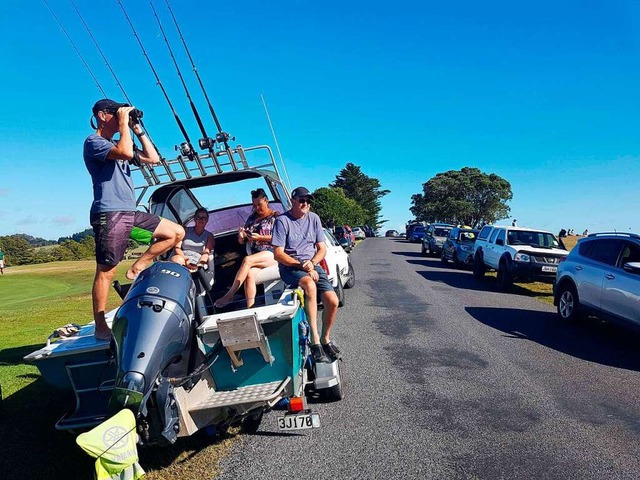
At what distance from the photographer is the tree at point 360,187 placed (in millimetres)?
104312

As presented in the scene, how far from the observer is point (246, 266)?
5.47 metres

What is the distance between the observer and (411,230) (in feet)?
178

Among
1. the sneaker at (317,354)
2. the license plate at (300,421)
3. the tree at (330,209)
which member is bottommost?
the license plate at (300,421)

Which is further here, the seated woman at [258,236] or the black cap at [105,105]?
the seated woman at [258,236]

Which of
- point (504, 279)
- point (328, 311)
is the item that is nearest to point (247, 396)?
point (328, 311)

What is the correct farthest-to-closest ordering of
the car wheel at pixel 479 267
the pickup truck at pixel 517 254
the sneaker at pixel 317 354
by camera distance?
the car wheel at pixel 479 267, the pickup truck at pixel 517 254, the sneaker at pixel 317 354

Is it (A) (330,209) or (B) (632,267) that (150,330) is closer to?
(B) (632,267)

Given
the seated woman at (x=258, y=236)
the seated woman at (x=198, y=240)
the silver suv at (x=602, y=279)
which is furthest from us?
the silver suv at (x=602, y=279)

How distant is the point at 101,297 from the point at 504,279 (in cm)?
1233

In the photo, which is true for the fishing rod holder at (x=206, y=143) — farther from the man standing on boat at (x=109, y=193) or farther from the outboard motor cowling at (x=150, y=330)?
the outboard motor cowling at (x=150, y=330)

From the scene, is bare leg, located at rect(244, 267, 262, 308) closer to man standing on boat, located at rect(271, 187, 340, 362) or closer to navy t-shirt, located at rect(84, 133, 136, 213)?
man standing on boat, located at rect(271, 187, 340, 362)

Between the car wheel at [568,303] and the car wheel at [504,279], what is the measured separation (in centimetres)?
442

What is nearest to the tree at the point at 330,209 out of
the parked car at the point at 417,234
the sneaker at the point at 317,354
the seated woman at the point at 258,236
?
the parked car at the point at 417,234

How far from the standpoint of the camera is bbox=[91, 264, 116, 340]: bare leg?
381 centimetres
